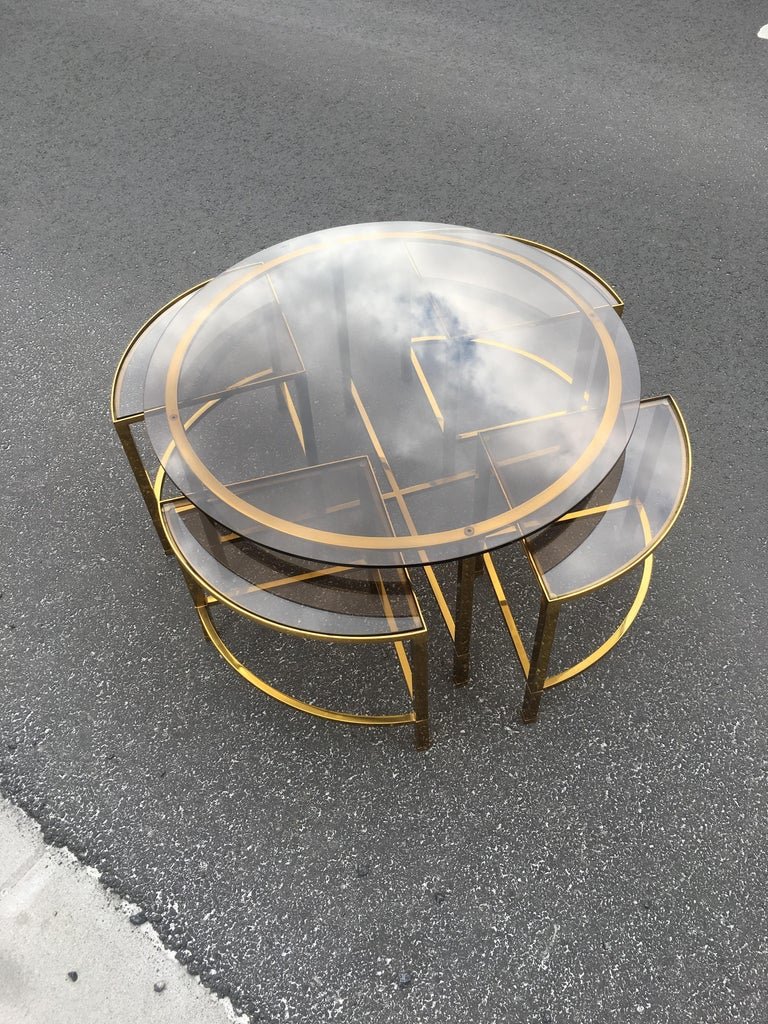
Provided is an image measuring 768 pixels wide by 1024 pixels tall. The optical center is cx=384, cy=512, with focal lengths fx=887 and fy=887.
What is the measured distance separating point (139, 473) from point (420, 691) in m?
0.86

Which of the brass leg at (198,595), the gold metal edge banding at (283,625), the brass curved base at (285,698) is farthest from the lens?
the brass leg at (198,595)

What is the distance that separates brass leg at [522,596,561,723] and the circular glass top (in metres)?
0.17

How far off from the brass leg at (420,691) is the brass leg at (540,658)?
0.23 m

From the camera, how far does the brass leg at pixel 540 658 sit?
1.73 metres

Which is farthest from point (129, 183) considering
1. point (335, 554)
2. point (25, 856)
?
point (25, 856)

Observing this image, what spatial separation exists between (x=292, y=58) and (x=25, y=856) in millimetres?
3300

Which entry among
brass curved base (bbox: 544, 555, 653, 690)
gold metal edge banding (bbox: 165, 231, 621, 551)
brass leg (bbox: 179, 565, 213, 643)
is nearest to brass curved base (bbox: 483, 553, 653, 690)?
brass curved base (bbox: 544, 555, 653, 690)

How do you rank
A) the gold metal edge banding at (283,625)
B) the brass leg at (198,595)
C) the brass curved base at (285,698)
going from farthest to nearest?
the brass leg at (198,595) → the brass curved base at (285,698) → the gold metal edge banding at (283,625)

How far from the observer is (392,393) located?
198cm

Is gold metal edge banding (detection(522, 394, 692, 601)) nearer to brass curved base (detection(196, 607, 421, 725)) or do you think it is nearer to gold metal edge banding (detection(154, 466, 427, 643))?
gold metal edge banding (detection(154, 466, 427, 643))

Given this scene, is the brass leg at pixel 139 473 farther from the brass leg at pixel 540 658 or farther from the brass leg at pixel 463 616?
the brass leg at pixel 540 658

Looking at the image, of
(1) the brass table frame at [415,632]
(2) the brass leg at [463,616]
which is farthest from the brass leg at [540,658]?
(2) the brass leg at [463,616]

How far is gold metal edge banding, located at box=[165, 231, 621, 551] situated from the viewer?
1.71 metres

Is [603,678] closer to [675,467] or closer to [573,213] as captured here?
[675,467]
